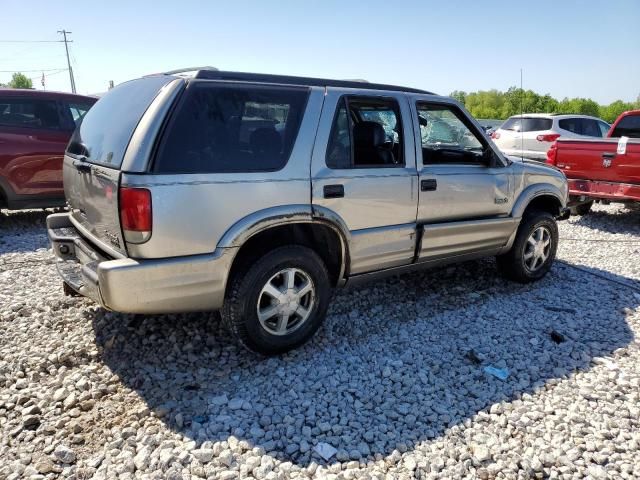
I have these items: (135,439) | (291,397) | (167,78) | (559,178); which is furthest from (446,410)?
(559,178)

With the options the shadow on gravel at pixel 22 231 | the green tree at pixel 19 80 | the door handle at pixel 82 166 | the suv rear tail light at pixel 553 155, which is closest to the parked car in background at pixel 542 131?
the suv rear tail light at pixel 553 155

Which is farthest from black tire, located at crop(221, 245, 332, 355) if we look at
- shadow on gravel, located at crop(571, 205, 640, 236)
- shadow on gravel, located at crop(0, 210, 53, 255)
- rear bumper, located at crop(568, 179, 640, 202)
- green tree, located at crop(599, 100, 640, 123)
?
green tree, located at crop(599, 100, 640, 123)

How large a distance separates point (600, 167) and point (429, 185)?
188 inches

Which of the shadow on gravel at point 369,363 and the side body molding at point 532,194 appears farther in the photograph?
the side body molding at point 532,194

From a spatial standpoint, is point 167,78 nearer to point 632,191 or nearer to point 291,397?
point 291,397

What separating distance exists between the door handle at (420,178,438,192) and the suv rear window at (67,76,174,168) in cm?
200

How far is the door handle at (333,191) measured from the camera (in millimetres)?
3330

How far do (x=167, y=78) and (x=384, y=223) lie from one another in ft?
5.94

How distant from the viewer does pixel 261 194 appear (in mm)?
3066

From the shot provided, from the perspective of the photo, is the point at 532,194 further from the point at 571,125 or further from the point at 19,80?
the point at 19,80

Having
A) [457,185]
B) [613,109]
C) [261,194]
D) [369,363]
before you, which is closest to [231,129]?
[261,194]

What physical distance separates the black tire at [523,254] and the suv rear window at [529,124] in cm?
701

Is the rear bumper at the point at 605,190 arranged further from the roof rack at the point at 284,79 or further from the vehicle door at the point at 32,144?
the vehicle door at the point at 32,144

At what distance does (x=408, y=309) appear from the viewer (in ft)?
14.1
